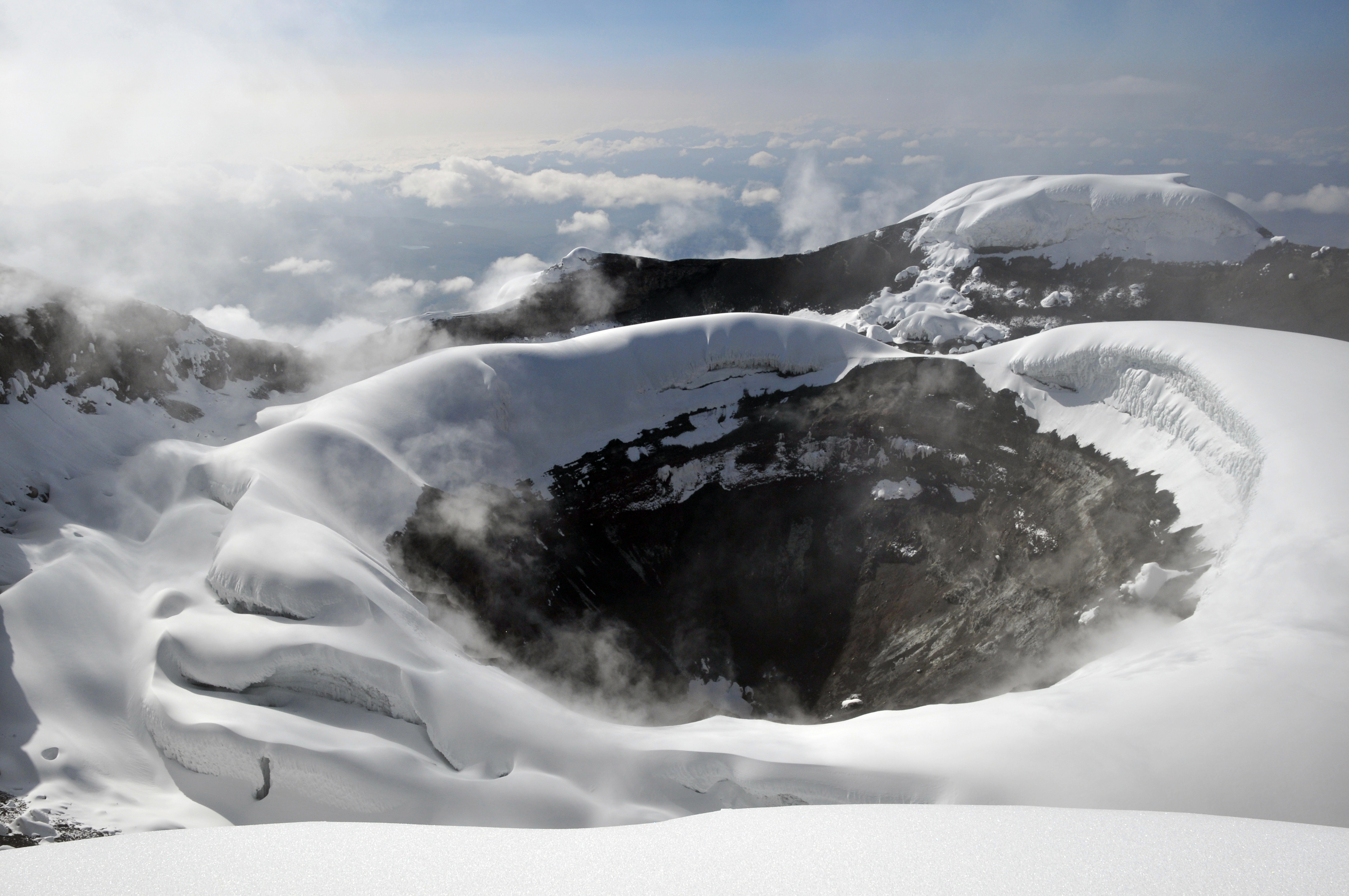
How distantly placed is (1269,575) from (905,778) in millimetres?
10822

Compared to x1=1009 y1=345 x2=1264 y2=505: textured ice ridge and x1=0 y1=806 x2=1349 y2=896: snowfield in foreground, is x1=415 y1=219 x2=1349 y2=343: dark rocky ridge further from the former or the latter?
x1=0 y1=806 x2=1349 y2=896: snowfield in foreground

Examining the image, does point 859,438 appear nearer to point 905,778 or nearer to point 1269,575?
point 1269,575

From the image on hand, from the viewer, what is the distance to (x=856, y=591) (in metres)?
27.6

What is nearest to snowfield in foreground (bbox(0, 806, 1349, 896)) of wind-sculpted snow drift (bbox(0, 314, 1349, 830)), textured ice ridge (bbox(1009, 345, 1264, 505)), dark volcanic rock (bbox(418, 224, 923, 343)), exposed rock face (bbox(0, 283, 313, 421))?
wind-sculpted snow drift (bbox(0, 314, 1349, 830))

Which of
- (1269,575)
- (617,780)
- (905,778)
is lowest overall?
(617,780)

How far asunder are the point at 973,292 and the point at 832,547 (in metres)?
31.4

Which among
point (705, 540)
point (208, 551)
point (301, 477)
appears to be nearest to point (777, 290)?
point (705, 540)

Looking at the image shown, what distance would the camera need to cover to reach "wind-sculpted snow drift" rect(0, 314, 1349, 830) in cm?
1051

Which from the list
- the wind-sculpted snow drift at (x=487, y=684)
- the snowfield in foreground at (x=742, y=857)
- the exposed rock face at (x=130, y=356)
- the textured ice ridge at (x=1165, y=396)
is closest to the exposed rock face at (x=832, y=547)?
the textured ice ridge at (x=1165, y=396)

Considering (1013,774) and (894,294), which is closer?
(1013,774)

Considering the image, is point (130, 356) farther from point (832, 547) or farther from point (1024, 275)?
point (1024, 275)

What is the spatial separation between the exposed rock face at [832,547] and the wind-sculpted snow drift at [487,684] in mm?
2062

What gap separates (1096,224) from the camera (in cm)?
5144

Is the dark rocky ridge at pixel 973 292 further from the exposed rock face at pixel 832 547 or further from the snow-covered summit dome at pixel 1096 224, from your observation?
the exposed rock face at pixel 832 547
